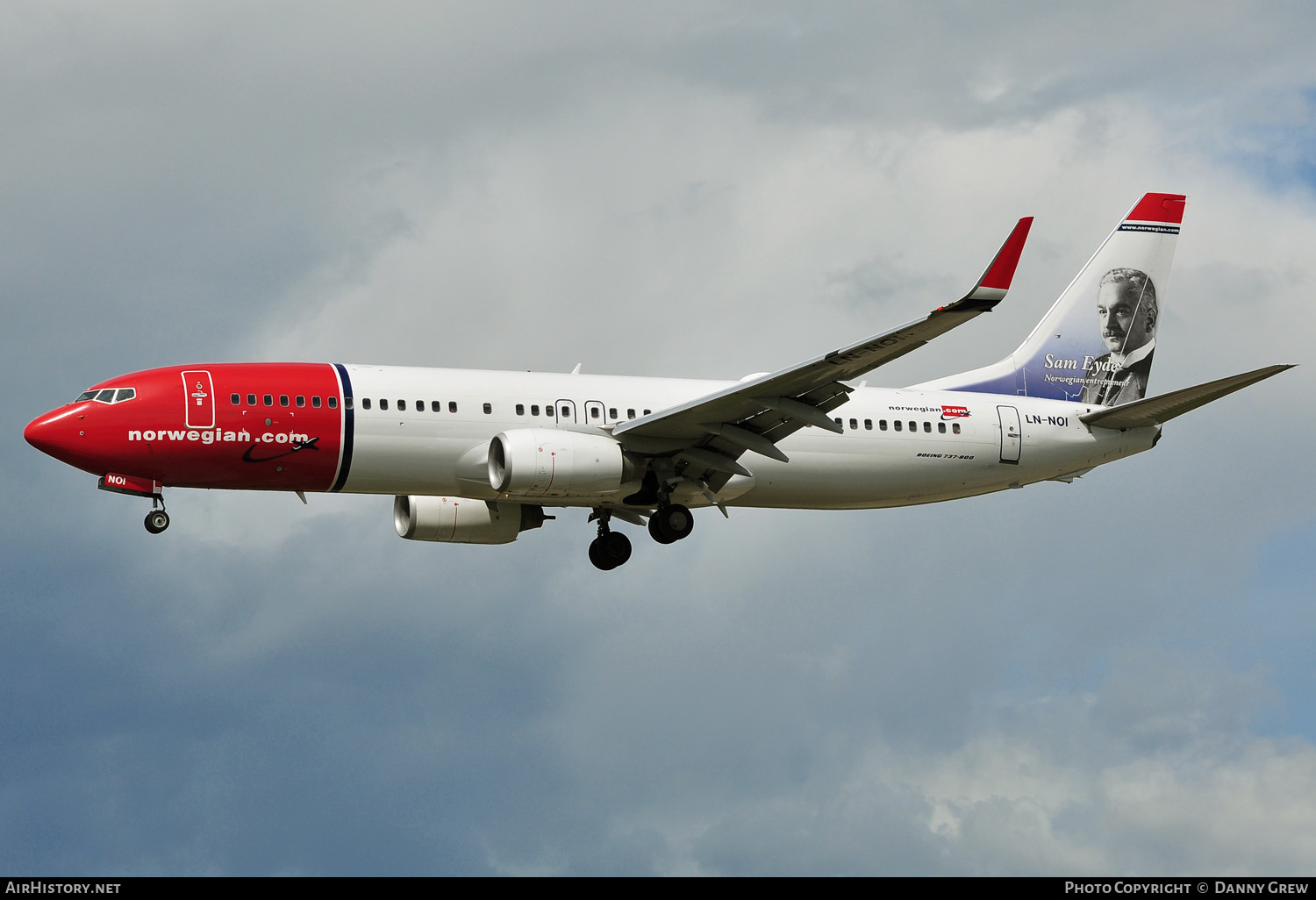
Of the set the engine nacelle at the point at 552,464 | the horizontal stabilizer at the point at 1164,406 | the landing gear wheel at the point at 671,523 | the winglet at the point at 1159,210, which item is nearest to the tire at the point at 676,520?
the landing gear wheel at the point at 671,523

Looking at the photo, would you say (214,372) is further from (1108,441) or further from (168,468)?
(1108,441)

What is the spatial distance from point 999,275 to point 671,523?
508 inches

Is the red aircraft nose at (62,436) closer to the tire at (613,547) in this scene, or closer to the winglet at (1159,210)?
the tire at (613,547)

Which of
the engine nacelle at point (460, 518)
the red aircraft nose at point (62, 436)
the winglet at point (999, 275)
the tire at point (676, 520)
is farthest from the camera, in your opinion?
the engine nacelle at point (460, 518)

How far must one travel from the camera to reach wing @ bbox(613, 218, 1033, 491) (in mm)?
39125

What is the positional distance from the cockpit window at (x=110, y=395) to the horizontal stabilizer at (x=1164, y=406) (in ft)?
83.3

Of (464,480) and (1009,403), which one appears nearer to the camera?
(464,480)

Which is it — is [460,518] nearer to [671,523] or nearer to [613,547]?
[613,547]

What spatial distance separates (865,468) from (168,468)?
58.7 ft

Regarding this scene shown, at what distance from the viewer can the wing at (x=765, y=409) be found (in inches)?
1540

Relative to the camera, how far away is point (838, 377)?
4297 centimetres

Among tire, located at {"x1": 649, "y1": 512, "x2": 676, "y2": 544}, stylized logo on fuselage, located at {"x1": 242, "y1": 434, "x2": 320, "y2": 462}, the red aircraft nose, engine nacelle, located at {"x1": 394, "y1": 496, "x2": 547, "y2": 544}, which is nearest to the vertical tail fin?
tire, located at {"x1": 649, "y1": 512, "x2": 676, "y2": 544}
